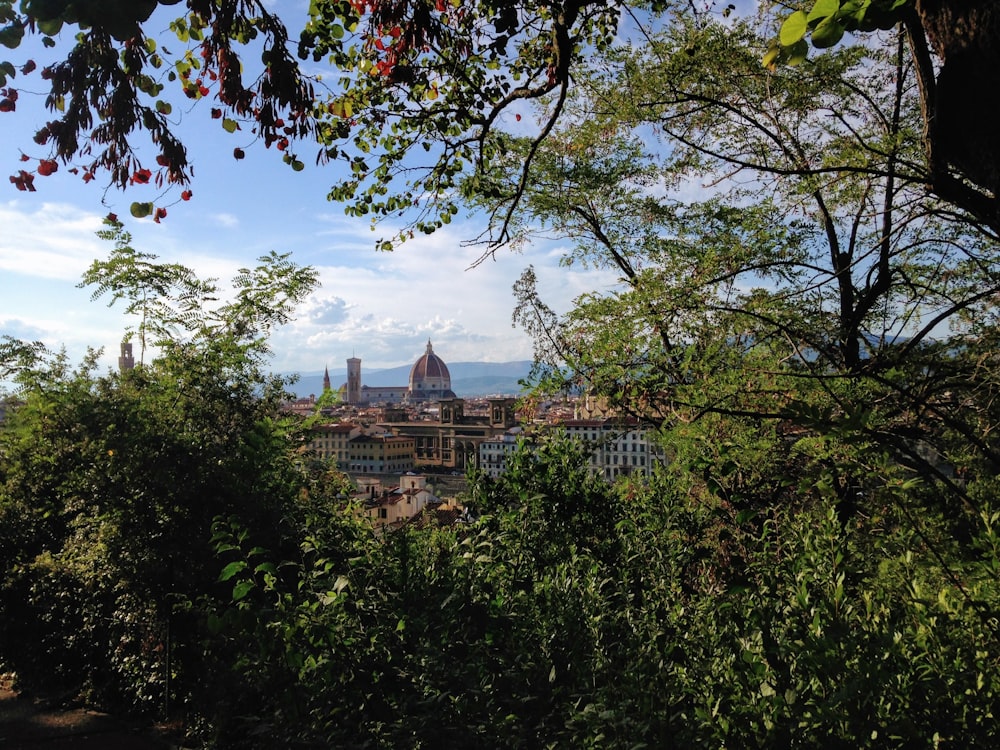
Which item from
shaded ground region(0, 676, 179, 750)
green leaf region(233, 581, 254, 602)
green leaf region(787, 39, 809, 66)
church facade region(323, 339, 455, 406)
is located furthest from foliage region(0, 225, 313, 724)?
church facade region(323, 339, 455, 406)

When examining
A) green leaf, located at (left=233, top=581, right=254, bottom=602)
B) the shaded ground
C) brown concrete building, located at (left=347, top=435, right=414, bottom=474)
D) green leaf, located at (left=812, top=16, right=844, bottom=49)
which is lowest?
the shaded ground

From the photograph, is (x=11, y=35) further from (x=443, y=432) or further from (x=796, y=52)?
(x=443, y=432)

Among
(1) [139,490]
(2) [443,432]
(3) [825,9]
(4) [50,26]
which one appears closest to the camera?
(3) [825,9]

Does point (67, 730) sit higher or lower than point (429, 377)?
lower

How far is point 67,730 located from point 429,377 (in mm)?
110770

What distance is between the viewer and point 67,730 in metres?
3.88

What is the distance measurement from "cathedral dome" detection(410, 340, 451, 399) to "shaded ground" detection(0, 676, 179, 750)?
99.7m

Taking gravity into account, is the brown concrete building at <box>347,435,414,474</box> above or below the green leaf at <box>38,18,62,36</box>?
below

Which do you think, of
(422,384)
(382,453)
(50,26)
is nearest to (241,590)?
(50,26)

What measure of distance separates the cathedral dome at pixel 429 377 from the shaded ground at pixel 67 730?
327 feet

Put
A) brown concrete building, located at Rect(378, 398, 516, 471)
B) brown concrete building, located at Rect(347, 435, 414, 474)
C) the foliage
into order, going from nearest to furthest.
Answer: the foliage, brown concrete building, located at Rect(347, 435, 414, 474), brown concrete building, located at Rect(378, 398, 516, 471)

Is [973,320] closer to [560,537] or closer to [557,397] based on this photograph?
[557,397]

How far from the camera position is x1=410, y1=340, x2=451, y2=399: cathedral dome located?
355 ft

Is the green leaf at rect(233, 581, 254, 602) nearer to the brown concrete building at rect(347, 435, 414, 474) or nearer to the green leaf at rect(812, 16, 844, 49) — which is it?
the green leaf at rect(812, 16, 844, 49)
